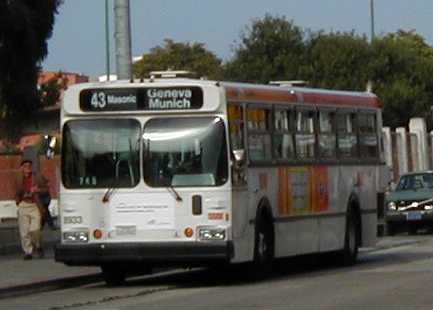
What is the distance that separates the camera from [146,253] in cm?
2142

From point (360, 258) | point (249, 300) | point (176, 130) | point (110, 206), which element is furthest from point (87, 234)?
point (360, 258)

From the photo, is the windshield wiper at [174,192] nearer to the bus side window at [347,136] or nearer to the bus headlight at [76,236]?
the bus headlight at [76,236]

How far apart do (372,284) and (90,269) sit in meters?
5.78

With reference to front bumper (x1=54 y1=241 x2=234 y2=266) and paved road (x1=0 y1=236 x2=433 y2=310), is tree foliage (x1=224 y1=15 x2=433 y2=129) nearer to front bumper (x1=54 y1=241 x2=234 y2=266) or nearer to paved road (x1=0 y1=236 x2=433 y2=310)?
paved road (x1=0 y1=236 x2=433 y2=310)

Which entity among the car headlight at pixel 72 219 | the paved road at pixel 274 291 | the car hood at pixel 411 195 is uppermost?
the car headlight at pixel 72 219

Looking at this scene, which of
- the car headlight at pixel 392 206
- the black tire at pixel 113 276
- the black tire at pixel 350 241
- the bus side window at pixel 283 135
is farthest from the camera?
the car headlight at pixel 392 206

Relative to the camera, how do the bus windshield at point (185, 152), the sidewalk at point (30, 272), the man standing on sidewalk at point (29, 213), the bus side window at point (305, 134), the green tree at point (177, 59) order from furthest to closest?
1. the green tree at point (177, 59)
2. the man standing on sidewalk at point (29, 213)
3. the bus side window at point (305, 134)
4. the sidewalk at point (30, 272)
5. the bus windshield at point (185, 152)

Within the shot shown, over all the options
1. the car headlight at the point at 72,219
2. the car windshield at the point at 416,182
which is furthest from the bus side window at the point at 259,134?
the car windshield at the point at 416,182

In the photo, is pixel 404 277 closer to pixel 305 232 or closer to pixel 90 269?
pixel 305 232

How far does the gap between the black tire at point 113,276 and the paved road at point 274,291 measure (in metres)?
0.20

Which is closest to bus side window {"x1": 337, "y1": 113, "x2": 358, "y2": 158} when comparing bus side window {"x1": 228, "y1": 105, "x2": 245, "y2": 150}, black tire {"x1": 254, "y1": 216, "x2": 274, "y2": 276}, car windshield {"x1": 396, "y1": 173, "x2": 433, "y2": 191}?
black tire {"x1": 254, "y1": 216, "x2": 274, "y2": 276}

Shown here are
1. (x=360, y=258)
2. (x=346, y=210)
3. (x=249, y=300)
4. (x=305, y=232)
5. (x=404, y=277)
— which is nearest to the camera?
(x=249, y=300)

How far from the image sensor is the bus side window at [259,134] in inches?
885

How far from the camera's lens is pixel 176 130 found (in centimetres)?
2152
